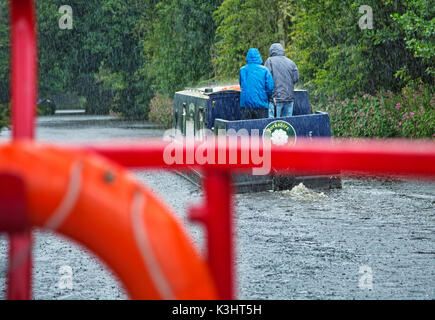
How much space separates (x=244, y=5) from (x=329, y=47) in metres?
8.62

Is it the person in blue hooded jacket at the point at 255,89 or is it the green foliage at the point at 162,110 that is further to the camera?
the green foliage at the point at 162,110

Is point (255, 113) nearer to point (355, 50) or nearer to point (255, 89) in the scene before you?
point (255, 89)

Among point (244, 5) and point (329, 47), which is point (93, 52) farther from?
point (329, 47)

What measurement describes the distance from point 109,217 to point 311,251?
6019 millimetres

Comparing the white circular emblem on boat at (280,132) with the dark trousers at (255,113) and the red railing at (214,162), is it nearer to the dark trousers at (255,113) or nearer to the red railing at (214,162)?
the dark trousers at (255,113)

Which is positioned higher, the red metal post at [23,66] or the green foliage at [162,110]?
the red metal post at [23,66]

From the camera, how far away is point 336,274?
714cm

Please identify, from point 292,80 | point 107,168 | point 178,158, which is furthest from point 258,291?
point 292,80

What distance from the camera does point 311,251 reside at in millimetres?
8164

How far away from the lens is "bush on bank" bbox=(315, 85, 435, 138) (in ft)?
63.6

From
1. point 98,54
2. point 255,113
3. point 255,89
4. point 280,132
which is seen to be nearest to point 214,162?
point 280,132

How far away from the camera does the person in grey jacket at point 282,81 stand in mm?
13523

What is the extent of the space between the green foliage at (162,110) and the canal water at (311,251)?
1166 inches

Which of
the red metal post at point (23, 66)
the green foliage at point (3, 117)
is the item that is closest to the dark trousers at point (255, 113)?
the green foliage at point (3, 117)
